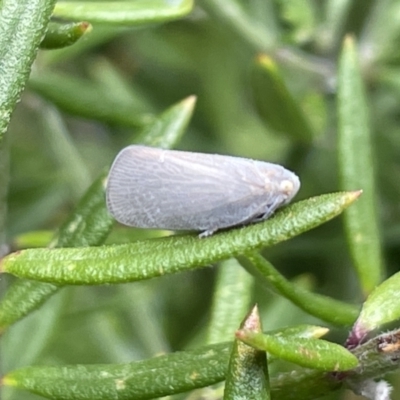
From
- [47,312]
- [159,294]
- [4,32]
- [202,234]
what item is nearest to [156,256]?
[202,234]

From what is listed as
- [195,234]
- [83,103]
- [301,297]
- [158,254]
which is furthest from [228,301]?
[83,103]

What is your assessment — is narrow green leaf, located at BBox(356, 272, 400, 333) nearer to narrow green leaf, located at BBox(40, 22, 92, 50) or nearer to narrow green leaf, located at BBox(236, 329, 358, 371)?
narrow green leaf, located at BBox(236, 329, 358, 371)

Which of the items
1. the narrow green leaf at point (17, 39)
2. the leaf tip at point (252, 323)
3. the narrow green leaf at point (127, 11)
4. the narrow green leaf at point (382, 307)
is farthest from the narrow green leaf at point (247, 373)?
the narrow green leaf at point (127, 11)

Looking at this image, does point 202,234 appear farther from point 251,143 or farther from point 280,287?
point 251,143

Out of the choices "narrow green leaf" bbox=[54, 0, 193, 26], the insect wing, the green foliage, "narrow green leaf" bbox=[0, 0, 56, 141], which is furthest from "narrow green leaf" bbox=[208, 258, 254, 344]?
"narrow green leaf" bbox=[0, 0, 56, 141]

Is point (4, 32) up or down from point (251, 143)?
up

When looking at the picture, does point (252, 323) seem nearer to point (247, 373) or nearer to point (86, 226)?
point (247, 373)
